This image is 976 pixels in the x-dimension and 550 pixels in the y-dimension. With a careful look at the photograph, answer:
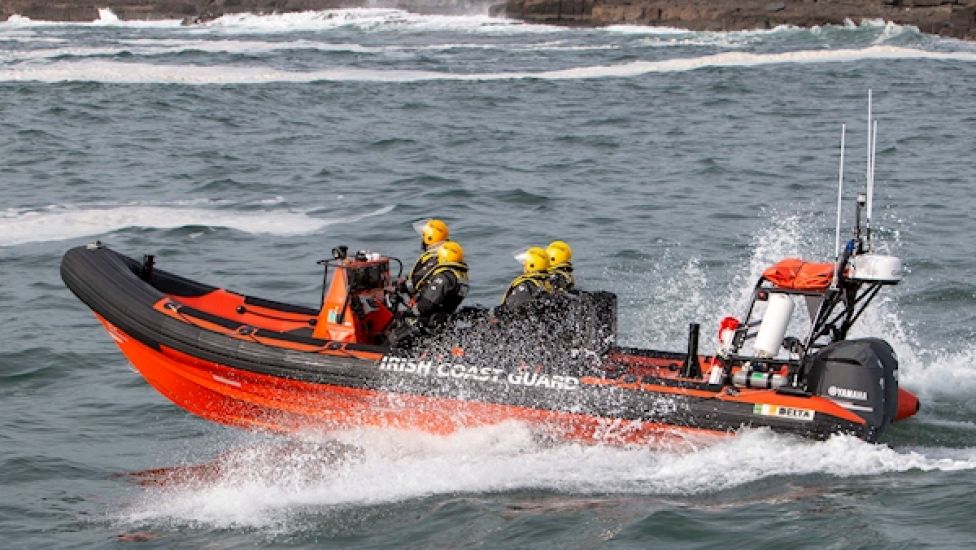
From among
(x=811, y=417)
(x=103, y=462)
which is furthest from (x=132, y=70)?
(x=811, y=417)

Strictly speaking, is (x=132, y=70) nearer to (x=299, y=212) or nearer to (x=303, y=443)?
(x=299, y=212)

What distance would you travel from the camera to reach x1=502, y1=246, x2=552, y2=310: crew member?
29.6 feet

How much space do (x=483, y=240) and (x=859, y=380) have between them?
729 cm

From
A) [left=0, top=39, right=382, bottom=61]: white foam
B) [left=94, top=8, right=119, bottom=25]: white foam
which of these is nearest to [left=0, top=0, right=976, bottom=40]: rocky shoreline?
[left=94, top=8, right=119, bottom=25]: white foam

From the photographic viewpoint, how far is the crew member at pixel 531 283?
9031mm

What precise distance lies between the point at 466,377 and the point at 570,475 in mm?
995

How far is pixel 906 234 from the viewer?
1530 centimetres

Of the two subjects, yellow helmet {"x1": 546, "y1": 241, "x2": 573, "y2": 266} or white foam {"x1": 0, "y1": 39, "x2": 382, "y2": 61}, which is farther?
white foam {"x1": 0, "y1": 39, "x2": 382, "y2": 61}

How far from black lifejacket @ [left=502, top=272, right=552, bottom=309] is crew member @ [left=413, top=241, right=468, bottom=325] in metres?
0.34

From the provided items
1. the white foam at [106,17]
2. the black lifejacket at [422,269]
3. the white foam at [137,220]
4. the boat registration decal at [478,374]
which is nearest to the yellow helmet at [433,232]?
the black lifejacket at [422,269]

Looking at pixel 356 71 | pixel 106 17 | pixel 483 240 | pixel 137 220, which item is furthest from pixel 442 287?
pixel 106 17

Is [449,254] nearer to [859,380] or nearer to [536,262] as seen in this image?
[536,262]

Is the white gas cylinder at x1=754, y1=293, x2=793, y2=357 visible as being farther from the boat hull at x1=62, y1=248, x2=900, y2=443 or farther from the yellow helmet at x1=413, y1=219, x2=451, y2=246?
the yellow helmet at x1=413, y1=219, x2=451, y2=246

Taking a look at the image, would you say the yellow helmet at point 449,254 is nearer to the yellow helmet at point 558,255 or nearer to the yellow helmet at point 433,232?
the yellow helmet at point 433,232
